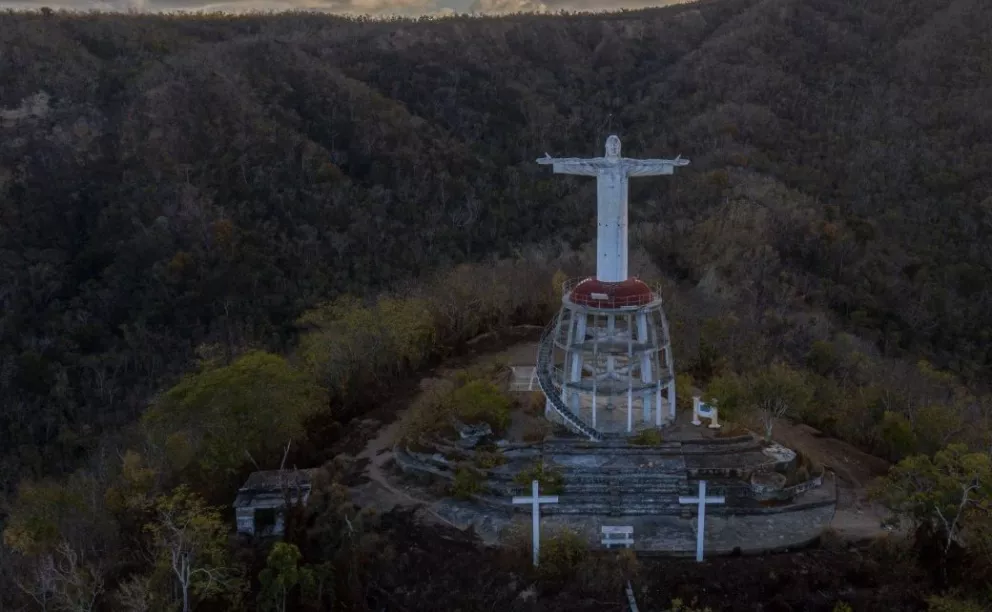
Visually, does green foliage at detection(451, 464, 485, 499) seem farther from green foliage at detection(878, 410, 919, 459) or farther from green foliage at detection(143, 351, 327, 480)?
green foliage at detection(878, 410, 919, 459)

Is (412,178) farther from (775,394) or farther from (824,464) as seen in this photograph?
(824,464)

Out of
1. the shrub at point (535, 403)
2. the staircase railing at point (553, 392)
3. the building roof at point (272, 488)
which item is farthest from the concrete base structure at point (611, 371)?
the building roof at point (272, 488)

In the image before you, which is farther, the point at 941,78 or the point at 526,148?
the point at 526,148

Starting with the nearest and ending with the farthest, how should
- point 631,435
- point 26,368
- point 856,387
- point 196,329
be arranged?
1. point 631,435
2. point 856,387
3. point 26,368
4. point 196,329

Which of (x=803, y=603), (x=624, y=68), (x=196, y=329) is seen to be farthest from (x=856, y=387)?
(x=624, y=68)

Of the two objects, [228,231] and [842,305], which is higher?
[228,231]

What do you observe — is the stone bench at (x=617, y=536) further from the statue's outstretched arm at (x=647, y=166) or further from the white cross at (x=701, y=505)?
the statue's outstretched arm at (x=647, y=166)

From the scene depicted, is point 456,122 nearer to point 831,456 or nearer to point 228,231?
point 228,231
